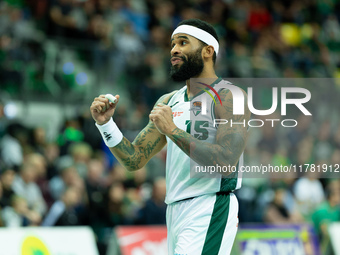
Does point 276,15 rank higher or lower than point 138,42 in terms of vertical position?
higher

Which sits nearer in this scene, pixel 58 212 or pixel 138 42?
pixel 58 212

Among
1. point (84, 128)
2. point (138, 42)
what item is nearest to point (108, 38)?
point (138, 42)

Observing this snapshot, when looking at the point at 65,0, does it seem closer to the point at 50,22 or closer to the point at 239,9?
the point at 50,22

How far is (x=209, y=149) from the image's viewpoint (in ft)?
16.3

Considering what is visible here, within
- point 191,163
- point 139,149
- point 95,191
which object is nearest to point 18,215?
point 95,191

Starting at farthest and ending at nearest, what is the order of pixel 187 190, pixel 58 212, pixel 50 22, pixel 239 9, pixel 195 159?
pixel 239 9 → pixel 50 22 → pixel 58 212 → pixel 187 190 → pixel 195 159

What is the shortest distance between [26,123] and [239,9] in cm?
967

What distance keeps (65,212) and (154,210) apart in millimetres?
1822

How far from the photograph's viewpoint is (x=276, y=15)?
2098 cm

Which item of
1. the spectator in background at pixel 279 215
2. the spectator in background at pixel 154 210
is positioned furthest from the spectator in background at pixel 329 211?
the spectator in background at pixel 154 210

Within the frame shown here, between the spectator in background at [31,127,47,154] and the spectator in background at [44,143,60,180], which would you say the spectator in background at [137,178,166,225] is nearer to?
the spectator in background at [44,143,60,180]

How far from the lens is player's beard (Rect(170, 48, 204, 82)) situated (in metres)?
5.56

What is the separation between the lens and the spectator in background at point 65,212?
1046 centimetres

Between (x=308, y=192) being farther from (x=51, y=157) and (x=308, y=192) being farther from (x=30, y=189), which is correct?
(x=30, y=189)
